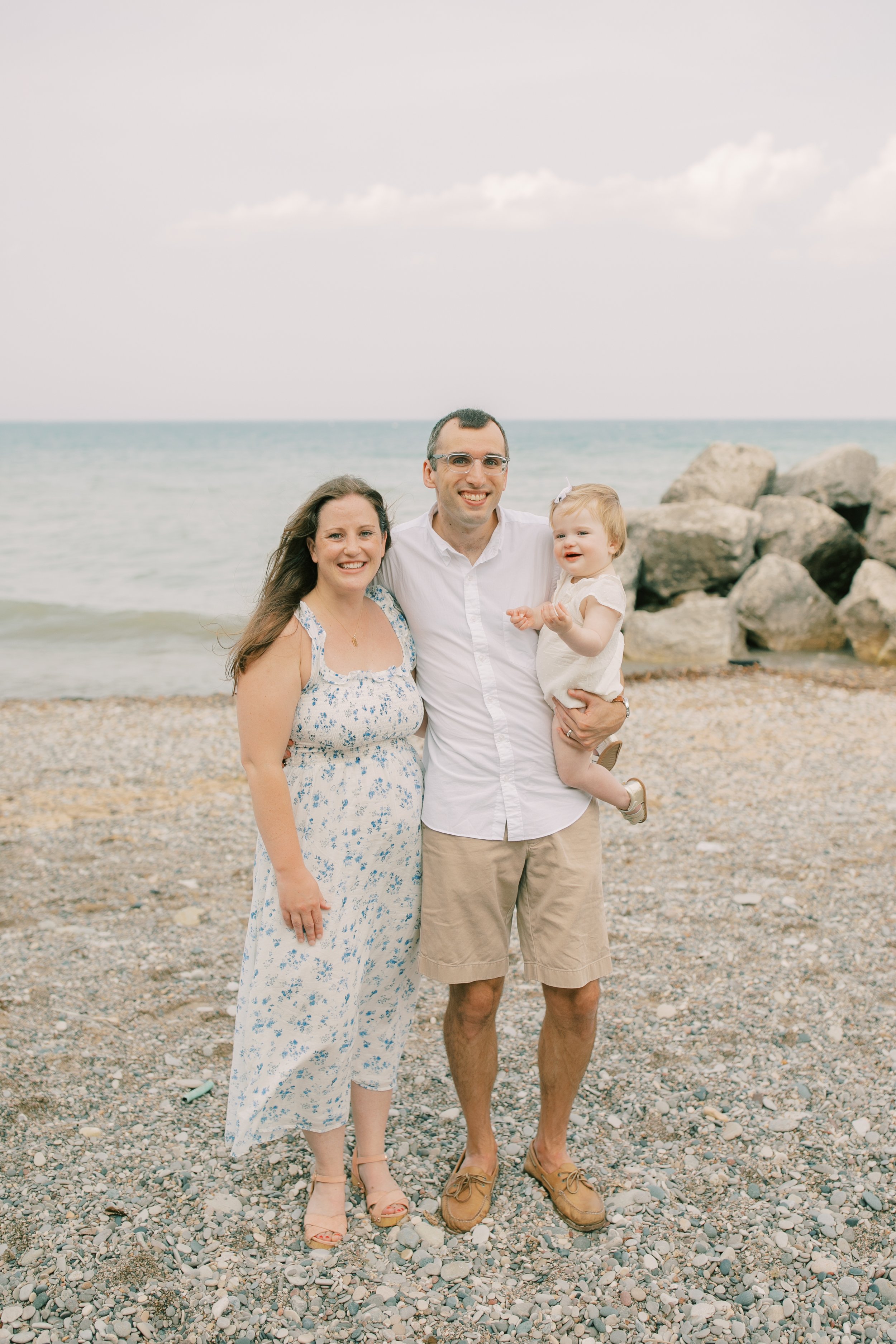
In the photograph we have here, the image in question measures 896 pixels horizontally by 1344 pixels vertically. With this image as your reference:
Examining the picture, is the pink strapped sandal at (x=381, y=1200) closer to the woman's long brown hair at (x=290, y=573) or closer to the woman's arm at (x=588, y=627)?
the woman's long brown hair at (x=290, y=573)

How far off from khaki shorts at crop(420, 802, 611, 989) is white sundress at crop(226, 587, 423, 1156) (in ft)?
0.41

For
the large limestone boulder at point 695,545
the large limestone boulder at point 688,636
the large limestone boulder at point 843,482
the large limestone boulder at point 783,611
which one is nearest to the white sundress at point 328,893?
the large limestone boulder at point 688,636

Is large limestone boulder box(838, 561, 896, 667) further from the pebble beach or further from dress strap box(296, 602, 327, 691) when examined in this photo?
dress strap box(296, 602, 327, 691)

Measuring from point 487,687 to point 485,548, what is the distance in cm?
44

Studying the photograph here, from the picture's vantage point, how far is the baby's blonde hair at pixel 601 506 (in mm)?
3053

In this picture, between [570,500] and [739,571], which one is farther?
[739,571]

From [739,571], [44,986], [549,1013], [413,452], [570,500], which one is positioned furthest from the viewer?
[413,452]

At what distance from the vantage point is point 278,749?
9.41 feet

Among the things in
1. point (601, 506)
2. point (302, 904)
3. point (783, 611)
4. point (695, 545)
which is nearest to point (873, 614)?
point (783, 611)

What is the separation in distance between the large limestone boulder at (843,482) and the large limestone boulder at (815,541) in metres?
0.54

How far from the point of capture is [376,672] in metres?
3.06

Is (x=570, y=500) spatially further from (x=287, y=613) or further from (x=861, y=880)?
(x=861, y=880)

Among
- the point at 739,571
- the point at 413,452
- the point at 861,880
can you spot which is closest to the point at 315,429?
the point at 413,452

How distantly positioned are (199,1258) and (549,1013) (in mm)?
1311
